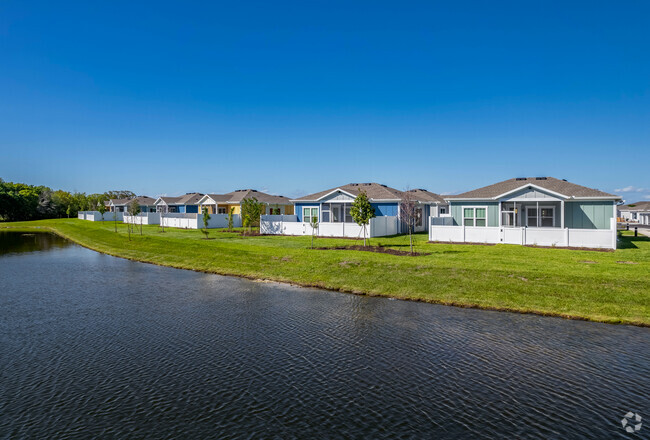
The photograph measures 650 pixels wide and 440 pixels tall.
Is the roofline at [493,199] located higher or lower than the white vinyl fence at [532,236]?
higher

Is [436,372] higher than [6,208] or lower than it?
lower

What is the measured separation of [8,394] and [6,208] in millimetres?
108136

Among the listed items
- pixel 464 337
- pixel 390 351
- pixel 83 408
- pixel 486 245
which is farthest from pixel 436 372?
pixel 486 245

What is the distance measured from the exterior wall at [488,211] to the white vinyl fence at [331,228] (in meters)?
6.20

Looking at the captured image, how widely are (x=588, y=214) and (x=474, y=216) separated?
26.1ft

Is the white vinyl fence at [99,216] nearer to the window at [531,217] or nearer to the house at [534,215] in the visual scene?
the house at [534,215]

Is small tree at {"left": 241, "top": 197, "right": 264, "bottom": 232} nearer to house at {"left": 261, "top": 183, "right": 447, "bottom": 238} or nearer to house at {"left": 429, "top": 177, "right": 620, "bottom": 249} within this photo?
house at {"left": 261, "top": 183, "right": 447, "bottom": 238}

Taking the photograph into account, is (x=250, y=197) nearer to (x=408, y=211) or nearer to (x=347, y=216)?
(x=347, y=216)

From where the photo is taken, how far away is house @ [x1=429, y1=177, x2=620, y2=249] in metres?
26.4

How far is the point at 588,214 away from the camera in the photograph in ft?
92.6

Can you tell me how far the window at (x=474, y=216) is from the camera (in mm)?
32219

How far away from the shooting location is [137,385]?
8055mm

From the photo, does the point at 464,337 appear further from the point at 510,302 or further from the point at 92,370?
the point at 92,370

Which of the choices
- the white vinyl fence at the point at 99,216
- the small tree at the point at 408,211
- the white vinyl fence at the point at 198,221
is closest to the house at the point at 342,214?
the small tree at the point at 408,211
